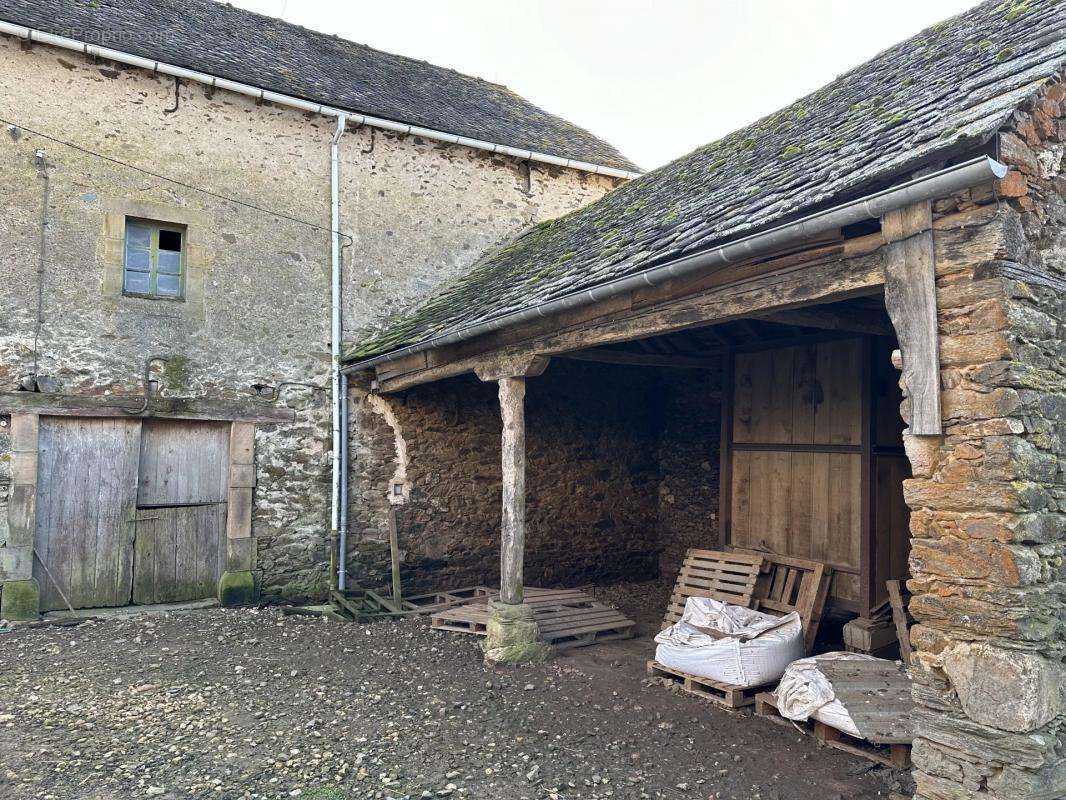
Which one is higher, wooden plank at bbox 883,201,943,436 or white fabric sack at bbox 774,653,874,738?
wooden plank at bbox 883,201,943,436

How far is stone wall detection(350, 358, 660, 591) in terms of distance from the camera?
8.12m

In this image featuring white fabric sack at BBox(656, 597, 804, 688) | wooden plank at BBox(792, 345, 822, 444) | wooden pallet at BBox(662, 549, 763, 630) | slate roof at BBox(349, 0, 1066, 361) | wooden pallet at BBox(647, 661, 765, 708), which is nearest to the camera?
slate roof at BBox(349, 0, 1066, 361)

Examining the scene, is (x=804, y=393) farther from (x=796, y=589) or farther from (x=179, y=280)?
(x=179, y=280)

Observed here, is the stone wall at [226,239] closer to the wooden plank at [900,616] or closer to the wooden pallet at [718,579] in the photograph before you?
the wooden pallet at [718,579]

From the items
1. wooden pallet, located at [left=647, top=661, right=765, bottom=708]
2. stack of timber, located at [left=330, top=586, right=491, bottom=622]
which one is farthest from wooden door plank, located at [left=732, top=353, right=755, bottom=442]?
stack of timber, located at [left=330, top=586, right=491, bottom=622]

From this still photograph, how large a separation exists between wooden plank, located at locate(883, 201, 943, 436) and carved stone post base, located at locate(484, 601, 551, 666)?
11.9 ft

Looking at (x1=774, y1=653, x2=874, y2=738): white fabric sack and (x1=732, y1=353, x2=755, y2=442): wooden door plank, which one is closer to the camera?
(x1=774, y1=653, x2=874, y2=738): white fabric sack

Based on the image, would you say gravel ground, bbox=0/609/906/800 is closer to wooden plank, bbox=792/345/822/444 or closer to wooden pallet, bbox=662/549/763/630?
wooden pallet, bbox=662/549/763/630

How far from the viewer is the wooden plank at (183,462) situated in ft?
23.4

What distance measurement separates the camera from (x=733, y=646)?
4863 millimetres

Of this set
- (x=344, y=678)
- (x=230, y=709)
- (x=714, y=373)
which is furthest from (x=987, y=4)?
(x=230, y=709)

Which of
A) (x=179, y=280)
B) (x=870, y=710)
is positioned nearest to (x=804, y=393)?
(x=870, y=710)

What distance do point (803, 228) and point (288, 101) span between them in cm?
622

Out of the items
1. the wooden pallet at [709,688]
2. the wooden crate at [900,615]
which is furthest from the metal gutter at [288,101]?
the wooden crate at [900,615]
